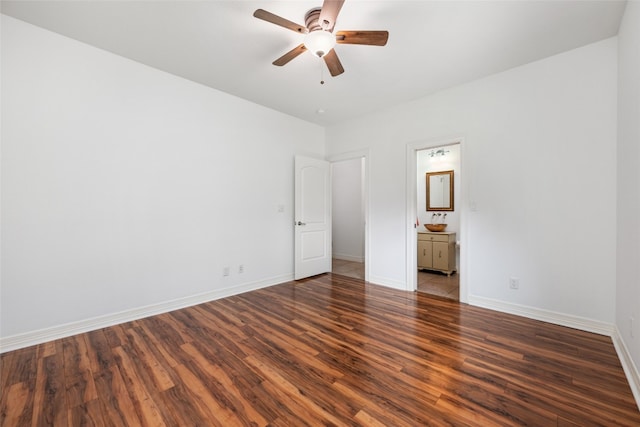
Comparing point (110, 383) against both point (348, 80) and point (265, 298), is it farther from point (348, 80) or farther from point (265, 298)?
point (348, 80)

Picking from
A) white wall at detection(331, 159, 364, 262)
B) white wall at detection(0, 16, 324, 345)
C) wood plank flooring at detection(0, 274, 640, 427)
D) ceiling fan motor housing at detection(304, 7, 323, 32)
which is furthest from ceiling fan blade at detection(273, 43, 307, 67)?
white wall at detection(331, 159, 364, 262)

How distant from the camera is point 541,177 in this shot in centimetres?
284

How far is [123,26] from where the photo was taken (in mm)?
2377

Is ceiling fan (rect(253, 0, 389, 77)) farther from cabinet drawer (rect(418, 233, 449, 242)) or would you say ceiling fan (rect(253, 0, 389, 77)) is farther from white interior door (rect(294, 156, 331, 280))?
cabinet drawer (rect(418, 233, 449, 242))

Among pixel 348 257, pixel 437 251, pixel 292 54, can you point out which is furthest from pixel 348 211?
pixel 292 54

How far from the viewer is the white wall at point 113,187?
2320 millimetres

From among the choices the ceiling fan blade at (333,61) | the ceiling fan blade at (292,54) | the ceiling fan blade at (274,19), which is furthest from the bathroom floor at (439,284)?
the ceiling fan blade at (274,19)

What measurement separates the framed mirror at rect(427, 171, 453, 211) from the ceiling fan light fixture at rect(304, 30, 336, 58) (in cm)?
412

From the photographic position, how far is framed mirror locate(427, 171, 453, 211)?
17.4ft

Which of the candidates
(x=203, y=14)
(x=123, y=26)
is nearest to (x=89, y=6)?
(x=123, y=26)

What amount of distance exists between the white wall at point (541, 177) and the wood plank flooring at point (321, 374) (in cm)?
41

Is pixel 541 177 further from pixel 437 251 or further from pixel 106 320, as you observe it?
pixel 106 320

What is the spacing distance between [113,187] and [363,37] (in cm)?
285

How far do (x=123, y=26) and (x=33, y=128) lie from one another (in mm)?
1231
